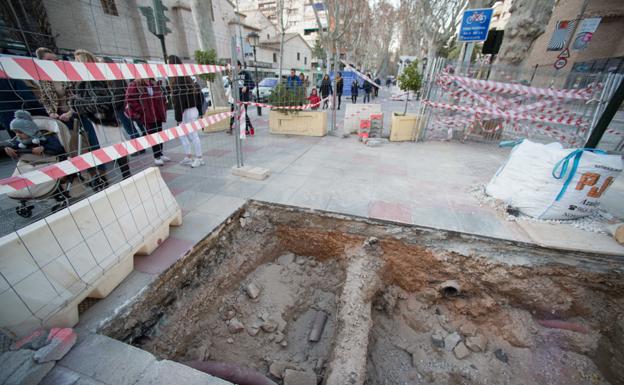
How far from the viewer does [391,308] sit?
10.8 feet

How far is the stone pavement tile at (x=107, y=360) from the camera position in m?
1.60

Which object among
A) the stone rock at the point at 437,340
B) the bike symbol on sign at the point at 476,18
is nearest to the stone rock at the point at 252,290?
the stone rock at the point at 437,340

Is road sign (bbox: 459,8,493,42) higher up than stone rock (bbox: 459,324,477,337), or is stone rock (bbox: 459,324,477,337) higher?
road sign (bbox: 459,8,493,42)

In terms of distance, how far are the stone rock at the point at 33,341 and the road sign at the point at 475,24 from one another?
10186 millimetres

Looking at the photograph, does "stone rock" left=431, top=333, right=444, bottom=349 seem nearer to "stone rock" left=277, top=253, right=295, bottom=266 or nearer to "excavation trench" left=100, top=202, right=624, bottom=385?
"excavation trench" left=100, top=202, right=624, bottom=385

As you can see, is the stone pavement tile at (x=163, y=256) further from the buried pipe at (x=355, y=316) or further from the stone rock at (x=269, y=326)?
the buried pipe at (x=355, y=316)

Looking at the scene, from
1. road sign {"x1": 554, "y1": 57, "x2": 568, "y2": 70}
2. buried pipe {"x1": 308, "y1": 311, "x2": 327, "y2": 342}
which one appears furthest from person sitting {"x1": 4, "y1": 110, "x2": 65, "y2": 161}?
road sign {"x1": 554, "y1": 57, "x2": 568, "y2": 70}

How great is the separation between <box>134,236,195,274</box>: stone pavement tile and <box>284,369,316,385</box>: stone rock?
5.12 ft

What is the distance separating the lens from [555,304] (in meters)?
3.01

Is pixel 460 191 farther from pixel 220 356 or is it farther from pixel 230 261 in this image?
pixel 220 356

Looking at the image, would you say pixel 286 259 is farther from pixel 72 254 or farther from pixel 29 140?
pixel 29 140

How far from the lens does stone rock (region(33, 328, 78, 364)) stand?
1.55m

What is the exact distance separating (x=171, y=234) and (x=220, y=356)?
1.51m

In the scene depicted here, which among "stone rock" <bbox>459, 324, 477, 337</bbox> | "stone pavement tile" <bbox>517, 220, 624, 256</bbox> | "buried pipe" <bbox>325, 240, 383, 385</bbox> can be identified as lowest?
"stone rock" <bbox>459, 324, 477, 337</bbox>
